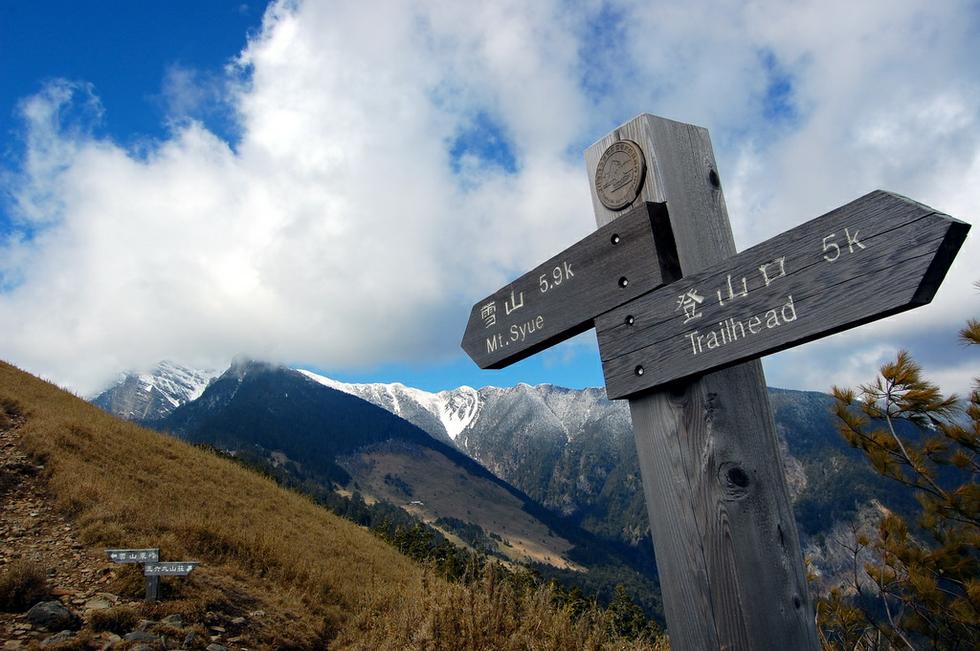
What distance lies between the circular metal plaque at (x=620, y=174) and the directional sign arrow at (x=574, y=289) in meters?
0.12

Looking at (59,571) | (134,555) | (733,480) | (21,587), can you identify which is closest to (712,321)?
(733,480)

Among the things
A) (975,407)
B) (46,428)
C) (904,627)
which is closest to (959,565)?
(904,627)

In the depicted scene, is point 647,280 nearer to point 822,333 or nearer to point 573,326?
point 573,326

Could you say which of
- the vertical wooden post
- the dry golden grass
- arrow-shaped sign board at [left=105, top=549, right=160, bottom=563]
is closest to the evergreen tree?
the dry golden grass

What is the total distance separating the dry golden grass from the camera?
189 inches

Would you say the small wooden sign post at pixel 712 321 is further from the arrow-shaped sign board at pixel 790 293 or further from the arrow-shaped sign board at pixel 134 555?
the arrow-shaped sign board at pixel 134 555

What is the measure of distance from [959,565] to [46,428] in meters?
15.5

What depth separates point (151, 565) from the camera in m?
7.20

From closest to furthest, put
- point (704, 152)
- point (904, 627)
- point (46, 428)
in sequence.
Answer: point (704, 152) < point (904, 627) < point (46, 428)

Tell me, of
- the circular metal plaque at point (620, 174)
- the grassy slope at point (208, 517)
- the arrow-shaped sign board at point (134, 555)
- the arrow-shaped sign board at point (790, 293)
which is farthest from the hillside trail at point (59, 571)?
the circular metal plaque at point (620, 174)

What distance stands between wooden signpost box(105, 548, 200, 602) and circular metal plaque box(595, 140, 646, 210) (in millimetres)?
7134

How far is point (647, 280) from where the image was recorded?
246 centimetres

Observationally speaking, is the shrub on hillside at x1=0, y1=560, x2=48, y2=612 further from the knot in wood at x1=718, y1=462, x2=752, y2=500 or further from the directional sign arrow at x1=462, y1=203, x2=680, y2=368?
the knot in wood at x1=718, y1=462, x2=752, y2=500

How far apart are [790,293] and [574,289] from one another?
1042 mm
